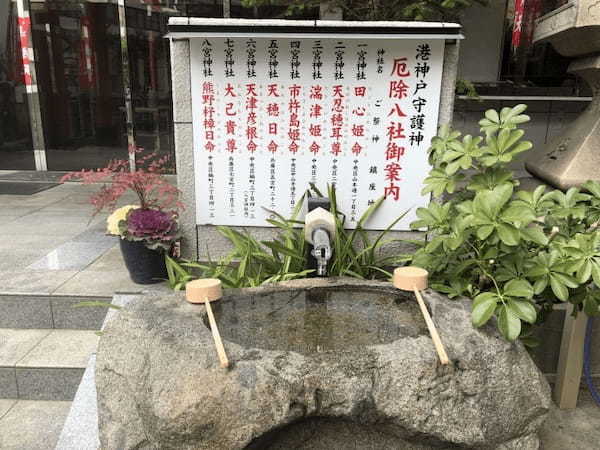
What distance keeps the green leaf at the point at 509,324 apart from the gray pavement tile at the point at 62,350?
113 inches

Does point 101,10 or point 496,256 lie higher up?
point 101,10

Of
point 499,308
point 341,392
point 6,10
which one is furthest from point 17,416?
point 6,10

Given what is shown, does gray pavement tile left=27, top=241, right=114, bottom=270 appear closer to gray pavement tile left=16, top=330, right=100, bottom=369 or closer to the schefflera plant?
gray pavement tile left=16, top=330, right=100, bottom=369

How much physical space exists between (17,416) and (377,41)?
381 cm

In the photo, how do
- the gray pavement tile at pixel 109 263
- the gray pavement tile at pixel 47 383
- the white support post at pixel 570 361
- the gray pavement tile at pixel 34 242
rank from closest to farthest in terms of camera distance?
1. the white support post at pixel 570 361
2. the gray pavement tile at pixel 47 383
3. the gray pavement tile at pixel 109 263
4. the gray pavement tile at pixel 34 242

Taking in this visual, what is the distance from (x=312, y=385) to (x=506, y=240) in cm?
108

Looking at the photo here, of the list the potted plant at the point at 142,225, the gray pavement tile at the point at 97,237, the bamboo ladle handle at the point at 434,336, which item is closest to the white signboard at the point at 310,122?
the potted plant at the point at 142,225

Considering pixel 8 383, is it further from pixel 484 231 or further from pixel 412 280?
pixel 484 231

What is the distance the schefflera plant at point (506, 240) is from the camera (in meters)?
2.30

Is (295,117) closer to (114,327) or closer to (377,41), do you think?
(377,41)

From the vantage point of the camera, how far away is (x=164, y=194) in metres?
4.21

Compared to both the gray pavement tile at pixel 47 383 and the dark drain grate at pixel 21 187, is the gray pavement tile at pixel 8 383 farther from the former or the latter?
the dark drain grate at pixel 21 187

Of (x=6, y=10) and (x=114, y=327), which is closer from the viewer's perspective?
Result: (x=114, y=327)

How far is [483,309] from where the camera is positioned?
2287 mm
